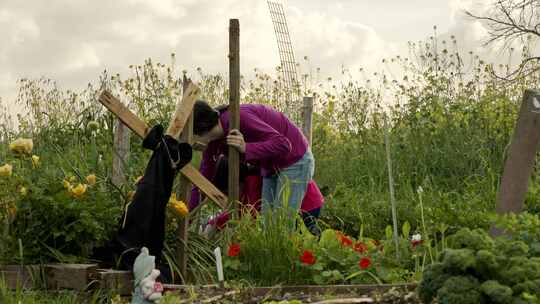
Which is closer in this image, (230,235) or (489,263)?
(489,263)

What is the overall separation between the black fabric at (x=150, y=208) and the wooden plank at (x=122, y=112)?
14 cm

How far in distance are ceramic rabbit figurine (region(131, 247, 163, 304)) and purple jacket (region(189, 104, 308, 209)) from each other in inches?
68.3

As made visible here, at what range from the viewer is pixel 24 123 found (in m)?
9.45

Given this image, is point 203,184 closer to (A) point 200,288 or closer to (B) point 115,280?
(B) point 115,280

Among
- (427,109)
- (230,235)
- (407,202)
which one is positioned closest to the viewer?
(230,235)

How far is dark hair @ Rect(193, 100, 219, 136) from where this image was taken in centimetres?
496

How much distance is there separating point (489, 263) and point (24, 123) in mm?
7677

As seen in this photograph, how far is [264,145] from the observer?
509 cm

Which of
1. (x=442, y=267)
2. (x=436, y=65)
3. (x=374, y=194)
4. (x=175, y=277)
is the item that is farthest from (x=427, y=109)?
(x=442, y=267)

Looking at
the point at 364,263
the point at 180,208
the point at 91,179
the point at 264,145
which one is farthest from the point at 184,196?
the point at 364,263

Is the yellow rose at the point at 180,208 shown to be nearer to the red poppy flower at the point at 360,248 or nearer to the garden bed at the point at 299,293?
the garden bed at the point at 299,293

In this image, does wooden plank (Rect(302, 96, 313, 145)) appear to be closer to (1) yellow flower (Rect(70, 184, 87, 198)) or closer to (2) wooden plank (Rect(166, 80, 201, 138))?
(2) wooden plank (Rect(166, 80, 201, 138))

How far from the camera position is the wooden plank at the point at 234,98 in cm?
493

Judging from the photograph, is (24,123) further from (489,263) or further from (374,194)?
(489,263)
